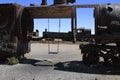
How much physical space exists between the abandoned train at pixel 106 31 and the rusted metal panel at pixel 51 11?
1.89 m

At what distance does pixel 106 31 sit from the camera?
50.8ft

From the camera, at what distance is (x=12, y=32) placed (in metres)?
17.3

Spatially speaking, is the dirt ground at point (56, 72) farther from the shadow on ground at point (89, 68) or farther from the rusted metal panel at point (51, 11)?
the rusted metal panel at point (51, 11)

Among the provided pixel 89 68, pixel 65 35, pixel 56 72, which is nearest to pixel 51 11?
pixel 65 35

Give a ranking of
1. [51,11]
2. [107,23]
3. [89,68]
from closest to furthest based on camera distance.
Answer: [89,68], [107,23], [51,11]

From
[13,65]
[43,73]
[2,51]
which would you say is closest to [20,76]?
[43,73]

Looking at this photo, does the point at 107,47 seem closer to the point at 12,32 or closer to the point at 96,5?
the point at 96,5

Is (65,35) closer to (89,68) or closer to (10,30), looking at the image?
(89,68)

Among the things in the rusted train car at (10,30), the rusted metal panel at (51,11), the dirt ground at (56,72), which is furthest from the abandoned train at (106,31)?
the rusted train car at (10,30)

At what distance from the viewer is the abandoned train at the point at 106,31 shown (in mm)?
15344

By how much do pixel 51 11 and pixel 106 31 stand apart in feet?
13.3

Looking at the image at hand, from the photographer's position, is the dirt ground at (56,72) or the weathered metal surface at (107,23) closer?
the dirt ground at (56,72)

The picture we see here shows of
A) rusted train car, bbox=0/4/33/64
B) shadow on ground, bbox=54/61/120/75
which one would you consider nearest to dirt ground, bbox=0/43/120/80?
shadow on ground, bbox=54/61/120/75

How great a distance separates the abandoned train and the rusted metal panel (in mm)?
1893
